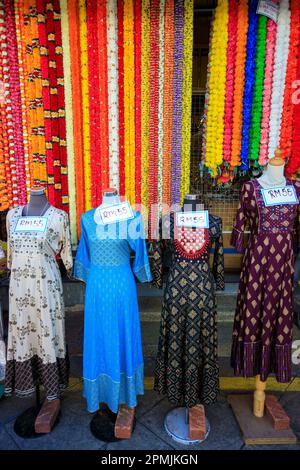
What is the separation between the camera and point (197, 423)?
251 centimetres

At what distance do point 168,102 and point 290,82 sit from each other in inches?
40.7

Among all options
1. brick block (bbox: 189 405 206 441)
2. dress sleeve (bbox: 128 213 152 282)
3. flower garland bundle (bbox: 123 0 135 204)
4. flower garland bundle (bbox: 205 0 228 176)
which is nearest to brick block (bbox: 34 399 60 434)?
brick block (bbox: 189 405 206 441)

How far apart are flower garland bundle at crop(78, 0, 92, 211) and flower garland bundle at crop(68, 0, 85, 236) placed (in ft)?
0.09

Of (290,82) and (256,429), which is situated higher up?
(290,82)

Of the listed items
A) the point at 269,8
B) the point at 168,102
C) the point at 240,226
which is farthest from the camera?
the point at 168,102

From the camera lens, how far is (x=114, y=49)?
9.92 feet

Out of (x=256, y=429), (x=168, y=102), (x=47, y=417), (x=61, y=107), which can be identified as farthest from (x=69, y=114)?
(x=256, y=429)

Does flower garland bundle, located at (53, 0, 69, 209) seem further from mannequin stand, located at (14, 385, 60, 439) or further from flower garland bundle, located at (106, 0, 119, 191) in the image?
mannequin stand, located at (14, 385, 60, 439)

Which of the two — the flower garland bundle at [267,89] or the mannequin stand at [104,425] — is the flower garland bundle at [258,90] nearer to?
the flower garland bundle at [267,89]

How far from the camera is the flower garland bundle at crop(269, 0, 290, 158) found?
2.89m

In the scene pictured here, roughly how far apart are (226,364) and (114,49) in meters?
3.03

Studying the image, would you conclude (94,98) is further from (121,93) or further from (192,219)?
(192,219)

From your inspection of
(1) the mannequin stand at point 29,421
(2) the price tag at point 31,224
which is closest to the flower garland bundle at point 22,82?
(2) the price tag at point 31,224
